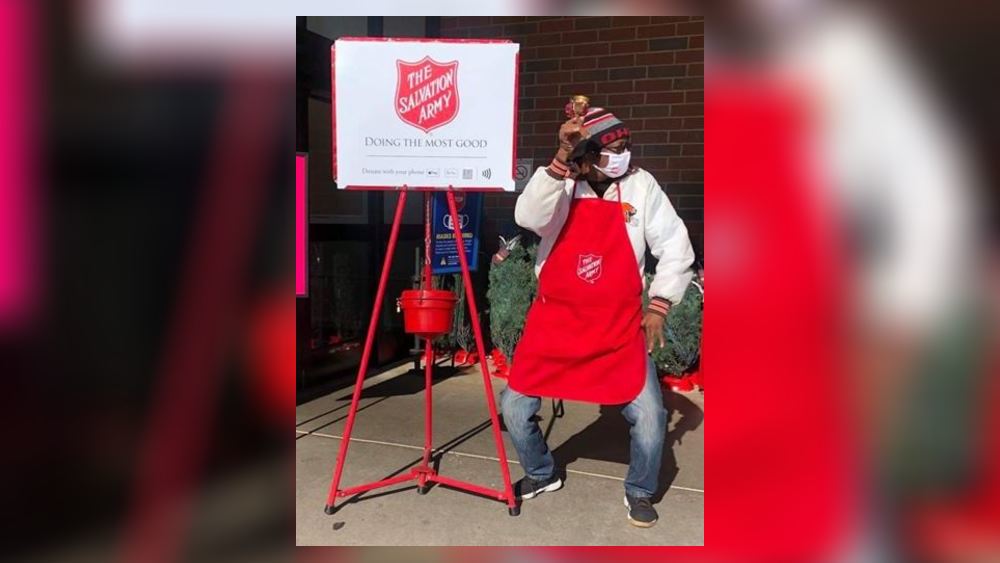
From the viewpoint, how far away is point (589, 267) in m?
3.01

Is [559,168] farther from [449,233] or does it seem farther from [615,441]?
[449,233]

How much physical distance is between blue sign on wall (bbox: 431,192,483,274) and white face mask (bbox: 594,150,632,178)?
6.36 feet

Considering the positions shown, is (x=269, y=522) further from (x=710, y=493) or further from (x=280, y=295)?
(x=710, y=493)

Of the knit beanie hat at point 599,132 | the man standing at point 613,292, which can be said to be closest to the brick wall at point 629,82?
→ the man standing at point 613,292

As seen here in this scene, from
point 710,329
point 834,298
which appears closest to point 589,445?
point 710,329

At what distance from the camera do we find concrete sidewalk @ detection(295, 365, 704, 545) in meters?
2.93

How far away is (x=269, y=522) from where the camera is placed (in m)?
2.18

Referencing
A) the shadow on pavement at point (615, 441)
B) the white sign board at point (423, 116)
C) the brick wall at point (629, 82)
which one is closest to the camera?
the white sign board at point (423, 116)

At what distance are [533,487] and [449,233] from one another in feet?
7.35

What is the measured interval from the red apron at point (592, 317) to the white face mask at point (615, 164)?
0.08 meters

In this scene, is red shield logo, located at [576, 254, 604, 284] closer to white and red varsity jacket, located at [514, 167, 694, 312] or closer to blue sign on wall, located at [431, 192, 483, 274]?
white and red varsity jacket, located at [514, 167, 694, 312]

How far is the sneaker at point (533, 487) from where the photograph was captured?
3.23 metres

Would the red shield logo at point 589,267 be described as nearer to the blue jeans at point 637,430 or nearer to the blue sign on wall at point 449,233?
the blue jeans at point 637,430

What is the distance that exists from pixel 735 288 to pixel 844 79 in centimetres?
61
